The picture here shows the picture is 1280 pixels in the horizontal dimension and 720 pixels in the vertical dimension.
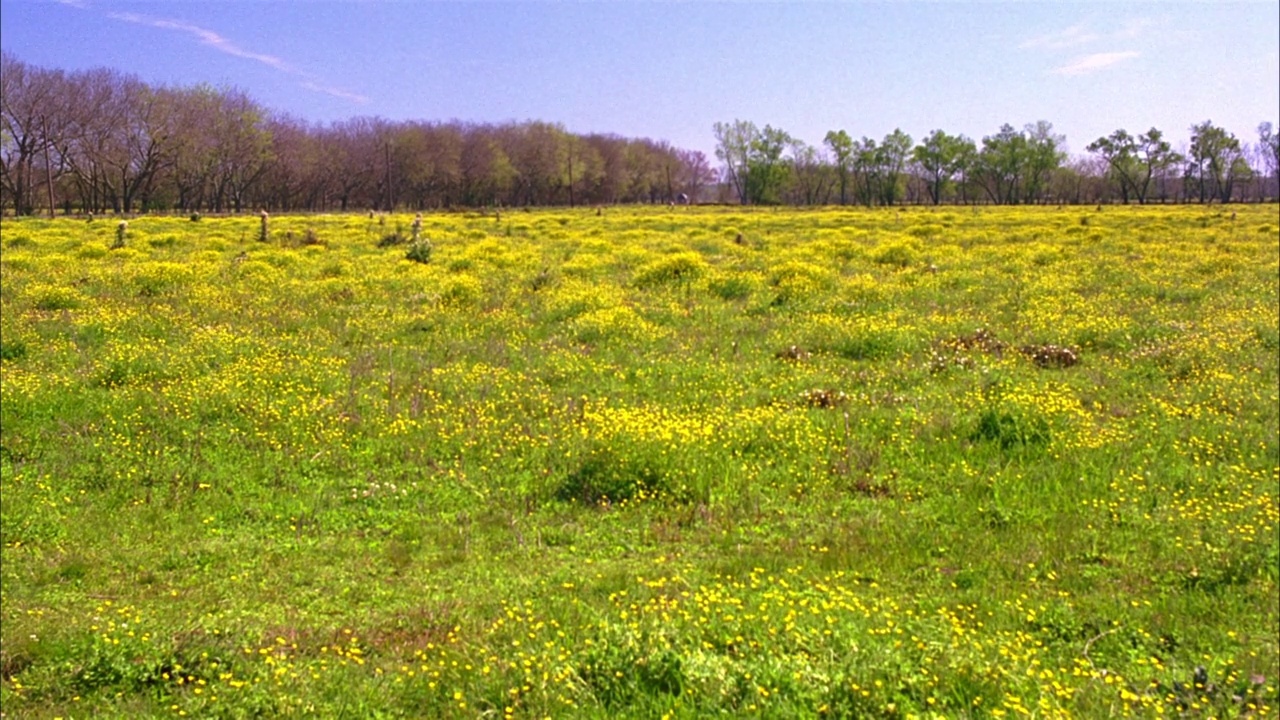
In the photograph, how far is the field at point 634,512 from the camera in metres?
4.25

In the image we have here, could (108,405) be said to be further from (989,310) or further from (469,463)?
(989,310)

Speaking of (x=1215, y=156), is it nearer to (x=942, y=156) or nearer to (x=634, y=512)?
(x=942, y=156)

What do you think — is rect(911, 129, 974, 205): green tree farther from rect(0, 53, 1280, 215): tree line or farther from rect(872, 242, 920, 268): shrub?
rect(872, 242, 920, 268): shrub

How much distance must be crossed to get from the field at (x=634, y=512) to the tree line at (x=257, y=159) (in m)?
57.9

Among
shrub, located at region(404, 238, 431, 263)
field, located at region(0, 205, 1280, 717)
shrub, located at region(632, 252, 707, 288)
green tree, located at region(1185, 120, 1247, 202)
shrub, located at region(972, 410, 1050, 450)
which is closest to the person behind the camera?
field, located at region(0, 205, 1280, 717)

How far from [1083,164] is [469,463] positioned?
130m

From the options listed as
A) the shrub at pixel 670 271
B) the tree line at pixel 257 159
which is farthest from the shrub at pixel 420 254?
the tree line at pixel 257 159

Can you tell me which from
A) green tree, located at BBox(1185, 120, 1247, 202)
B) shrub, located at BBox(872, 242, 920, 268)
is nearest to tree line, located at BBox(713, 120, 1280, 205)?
green tree, located at BBox(1185, 120, 1247, 202)

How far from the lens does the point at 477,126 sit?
110 m

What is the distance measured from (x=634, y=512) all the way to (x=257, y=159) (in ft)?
273

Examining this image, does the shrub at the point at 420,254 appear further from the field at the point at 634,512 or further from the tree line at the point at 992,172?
the tree line at the point at 992,172

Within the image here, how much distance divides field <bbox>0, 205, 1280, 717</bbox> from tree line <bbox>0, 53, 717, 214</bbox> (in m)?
57.9

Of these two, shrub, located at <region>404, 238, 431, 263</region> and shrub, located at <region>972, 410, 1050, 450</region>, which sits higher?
shrub, located at <region>404, 238, 431, 263</region>

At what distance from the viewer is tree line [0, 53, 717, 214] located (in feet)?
204
